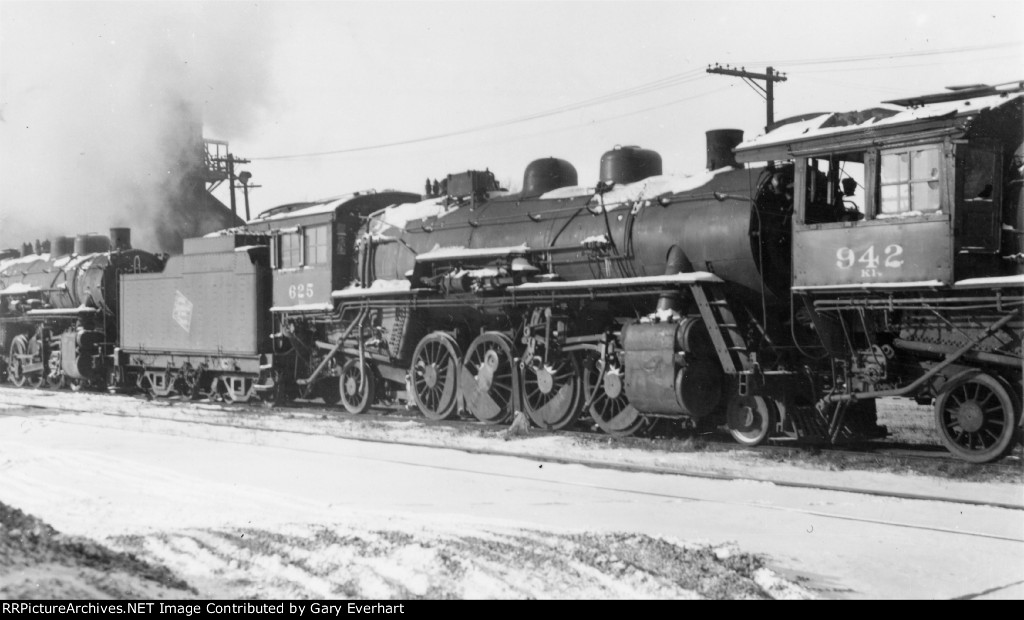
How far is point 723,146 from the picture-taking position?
13141 millimetres

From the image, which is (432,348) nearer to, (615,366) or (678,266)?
(615,366)

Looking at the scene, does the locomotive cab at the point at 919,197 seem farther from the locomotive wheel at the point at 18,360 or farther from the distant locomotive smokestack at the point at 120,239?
the locomotive wheel at the point at 18,360

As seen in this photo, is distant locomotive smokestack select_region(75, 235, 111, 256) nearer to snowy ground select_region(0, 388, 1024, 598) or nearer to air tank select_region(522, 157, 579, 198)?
air tank select_region(522, 157, 579, 198)

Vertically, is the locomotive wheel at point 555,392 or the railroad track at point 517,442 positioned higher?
the locomotive wheel at point 555,392

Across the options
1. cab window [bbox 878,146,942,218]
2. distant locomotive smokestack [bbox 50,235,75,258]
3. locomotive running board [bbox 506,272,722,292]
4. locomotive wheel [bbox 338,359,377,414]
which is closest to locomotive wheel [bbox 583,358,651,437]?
locomotive running board [bbox 506,272,722,292]

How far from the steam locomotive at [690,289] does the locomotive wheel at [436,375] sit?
0.16 ft

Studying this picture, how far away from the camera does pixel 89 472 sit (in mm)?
10461

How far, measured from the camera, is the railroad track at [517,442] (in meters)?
9.87

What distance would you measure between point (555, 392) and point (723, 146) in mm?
4140

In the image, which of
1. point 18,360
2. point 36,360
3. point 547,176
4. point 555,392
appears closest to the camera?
point 555,392

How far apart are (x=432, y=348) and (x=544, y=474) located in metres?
6.65

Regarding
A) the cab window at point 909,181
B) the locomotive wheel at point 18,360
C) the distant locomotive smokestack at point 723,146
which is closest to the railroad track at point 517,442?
the cab window at point 909,181

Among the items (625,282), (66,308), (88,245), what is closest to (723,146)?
(625,282)

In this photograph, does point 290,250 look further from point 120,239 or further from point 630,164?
point 120,239
